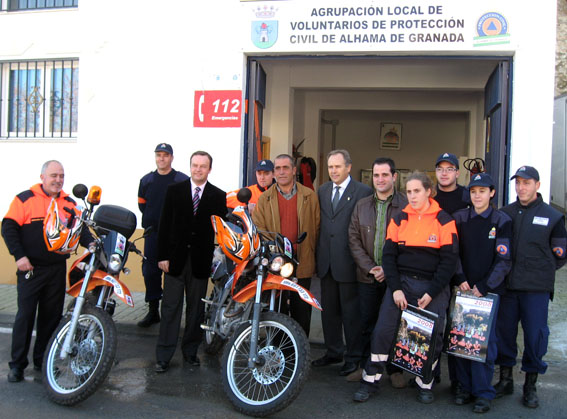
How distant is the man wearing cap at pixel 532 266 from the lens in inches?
157

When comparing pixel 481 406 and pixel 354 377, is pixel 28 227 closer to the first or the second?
pixel 354 377

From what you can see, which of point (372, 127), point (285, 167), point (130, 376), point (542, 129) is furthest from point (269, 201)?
point (372, 127)

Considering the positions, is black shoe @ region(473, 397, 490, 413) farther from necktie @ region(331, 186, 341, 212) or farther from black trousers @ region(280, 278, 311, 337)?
necktie @ region(331, 186, 341, 212)

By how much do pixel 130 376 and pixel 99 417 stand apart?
2.70 feet

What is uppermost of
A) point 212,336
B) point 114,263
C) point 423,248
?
point 423,248

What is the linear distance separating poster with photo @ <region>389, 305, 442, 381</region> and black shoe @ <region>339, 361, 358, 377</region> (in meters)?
0.68

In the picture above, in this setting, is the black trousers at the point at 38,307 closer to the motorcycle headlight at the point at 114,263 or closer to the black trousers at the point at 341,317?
the motorcycle headlight at the point at 114,263

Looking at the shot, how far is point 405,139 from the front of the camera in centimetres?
1506

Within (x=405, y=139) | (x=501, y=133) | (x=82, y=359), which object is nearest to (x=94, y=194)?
(x=82, y=359)

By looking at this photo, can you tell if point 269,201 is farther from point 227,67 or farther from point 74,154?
point 74,154

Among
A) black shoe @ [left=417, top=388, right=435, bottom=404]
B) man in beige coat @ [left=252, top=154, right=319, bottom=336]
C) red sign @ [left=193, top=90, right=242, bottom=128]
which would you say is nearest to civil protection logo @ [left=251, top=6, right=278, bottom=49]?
red sign @ [left=193, top=90, right=242, bottom=128]

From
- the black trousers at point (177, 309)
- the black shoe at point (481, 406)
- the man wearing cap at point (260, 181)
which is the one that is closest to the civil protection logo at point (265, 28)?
the man wearing cap at point (260, 181)

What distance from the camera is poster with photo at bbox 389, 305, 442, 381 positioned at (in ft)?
12.9

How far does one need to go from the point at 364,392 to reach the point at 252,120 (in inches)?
163
